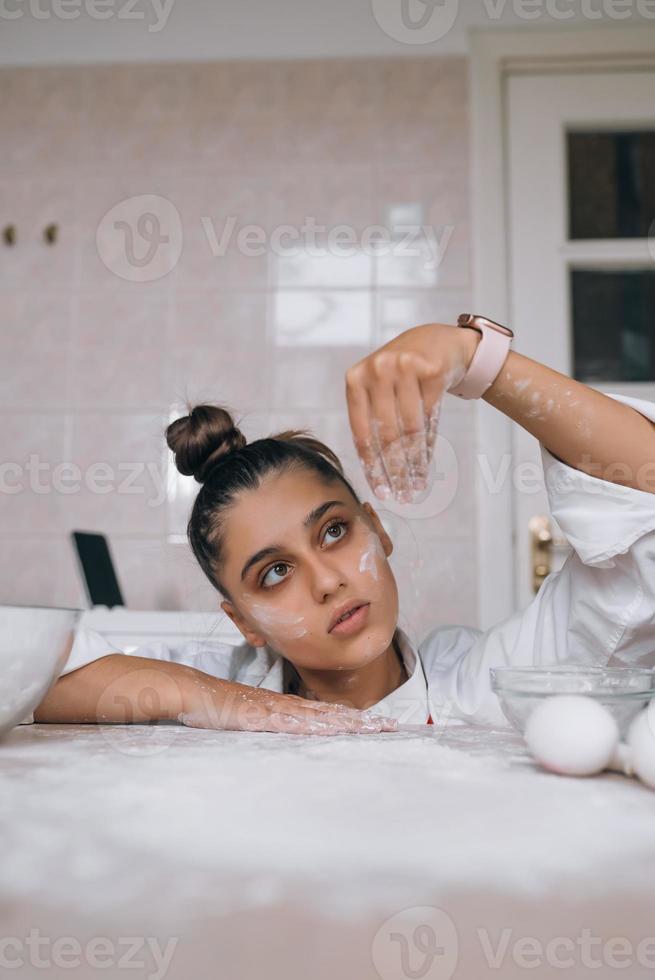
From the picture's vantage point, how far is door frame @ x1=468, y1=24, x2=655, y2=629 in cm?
194

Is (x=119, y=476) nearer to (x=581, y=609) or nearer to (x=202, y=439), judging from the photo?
(x=202, y=439)

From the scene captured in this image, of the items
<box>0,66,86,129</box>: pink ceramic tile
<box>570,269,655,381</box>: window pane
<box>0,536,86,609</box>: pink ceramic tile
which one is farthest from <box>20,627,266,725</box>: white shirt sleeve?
<box>0,66,86,129</box>: pink ceramic tile

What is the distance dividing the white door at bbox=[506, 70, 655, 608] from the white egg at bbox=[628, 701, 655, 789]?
1.52 metres

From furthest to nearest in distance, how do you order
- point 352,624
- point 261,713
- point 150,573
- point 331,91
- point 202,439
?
point 331,91, point 150,573, point 202,439, point 352,624, point 261,713

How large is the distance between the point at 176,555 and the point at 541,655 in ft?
3.80

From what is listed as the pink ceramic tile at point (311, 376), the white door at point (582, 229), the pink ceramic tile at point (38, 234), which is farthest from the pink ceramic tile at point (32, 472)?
the white door at point (582, 229)

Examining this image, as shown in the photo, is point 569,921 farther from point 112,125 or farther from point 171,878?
point 112,125

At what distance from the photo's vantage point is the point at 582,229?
2.03m

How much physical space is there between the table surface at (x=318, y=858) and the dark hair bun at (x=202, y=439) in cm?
58

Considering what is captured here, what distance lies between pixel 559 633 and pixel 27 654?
0.60 metres

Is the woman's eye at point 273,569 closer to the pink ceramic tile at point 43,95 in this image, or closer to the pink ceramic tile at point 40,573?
the pink ceramic tile at point 40,573

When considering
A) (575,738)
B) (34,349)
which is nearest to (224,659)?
(575,738)

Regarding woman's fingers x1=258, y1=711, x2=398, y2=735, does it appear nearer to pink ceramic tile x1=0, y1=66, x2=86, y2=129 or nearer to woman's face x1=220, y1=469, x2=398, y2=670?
woman's face x1=220, y1=469, x2=398, y2=670

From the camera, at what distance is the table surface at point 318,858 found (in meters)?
0.27
